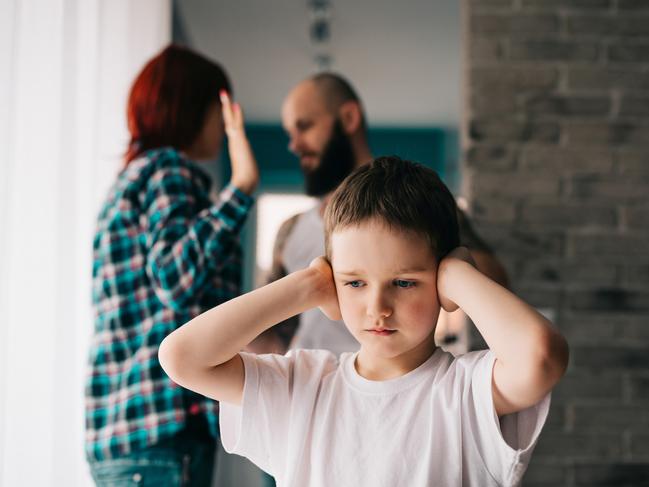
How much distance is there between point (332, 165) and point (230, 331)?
1.04 metres

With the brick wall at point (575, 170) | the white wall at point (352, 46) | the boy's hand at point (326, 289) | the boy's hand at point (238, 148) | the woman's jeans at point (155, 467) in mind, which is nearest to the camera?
the boy's hand at point (326, 289)

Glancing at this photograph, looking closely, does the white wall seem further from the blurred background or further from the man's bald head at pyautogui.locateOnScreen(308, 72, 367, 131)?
the man's bald head at pyautogui.locateOnScreen(308, 72, 367, 131)

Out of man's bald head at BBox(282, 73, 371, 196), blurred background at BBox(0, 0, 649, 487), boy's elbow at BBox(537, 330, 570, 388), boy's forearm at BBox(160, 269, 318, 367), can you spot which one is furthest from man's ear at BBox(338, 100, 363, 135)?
boy's elbow at BBox(537, 330, 570, 388)

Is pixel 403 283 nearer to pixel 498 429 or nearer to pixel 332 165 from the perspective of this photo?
pixel 498 429

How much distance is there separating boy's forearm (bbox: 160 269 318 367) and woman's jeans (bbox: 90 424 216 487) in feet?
1.30

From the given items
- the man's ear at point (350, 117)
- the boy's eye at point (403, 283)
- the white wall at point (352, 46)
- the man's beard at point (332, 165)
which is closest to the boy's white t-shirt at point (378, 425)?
the boy's eye at point (403, 283)

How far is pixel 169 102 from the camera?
4.40 ft

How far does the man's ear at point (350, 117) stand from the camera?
1837 millimetres

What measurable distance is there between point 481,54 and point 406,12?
180 cm

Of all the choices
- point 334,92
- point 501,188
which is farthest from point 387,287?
point 501,188

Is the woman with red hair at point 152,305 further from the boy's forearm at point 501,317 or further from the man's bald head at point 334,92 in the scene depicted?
the man's bald head at point 334,92

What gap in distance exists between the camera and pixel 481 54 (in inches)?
81.7

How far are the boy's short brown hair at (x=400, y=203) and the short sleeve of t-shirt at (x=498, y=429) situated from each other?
150 mm

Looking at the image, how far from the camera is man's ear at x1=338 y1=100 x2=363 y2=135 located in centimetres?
184
